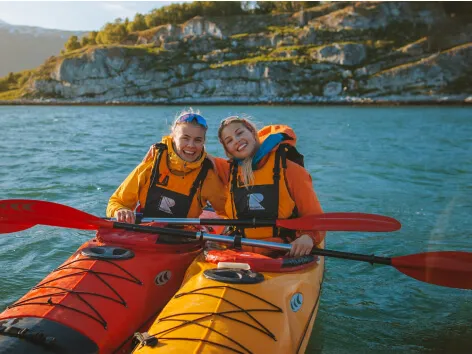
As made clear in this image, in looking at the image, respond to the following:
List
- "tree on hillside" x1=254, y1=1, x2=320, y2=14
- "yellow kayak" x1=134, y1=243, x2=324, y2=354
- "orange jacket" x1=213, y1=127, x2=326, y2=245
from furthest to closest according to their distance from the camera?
1. "tree on hillside" x1=254, y1=1, x2=320, y2=14
2. "orange jacket" x1=213, y1=127, x2=326, y2=245
3. "yellow kayak" x1=134, y1=243, x2=324, y2=354

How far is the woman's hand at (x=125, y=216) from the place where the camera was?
156 inches

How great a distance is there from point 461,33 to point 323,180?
5072 cm

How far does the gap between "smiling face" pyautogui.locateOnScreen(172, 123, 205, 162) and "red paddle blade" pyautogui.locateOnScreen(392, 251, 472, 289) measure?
182cm

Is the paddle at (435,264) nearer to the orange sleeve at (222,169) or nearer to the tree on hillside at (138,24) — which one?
the orange sleeve at (222,169)

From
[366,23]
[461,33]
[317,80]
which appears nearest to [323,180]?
[461,33]

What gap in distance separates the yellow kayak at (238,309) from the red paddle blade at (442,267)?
0.80 metres

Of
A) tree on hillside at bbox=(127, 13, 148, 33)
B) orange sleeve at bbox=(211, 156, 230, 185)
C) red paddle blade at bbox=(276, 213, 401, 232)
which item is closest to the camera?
red paddle blade at bbox=(276, 213, 401, 232)

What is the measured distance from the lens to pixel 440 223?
704cm

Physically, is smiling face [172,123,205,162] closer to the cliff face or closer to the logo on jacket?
the logo on jacket

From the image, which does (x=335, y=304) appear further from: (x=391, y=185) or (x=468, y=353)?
(x=391, y=185)

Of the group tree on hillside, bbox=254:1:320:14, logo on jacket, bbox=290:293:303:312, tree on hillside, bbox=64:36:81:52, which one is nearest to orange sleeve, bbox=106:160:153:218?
logo on jacket, bbox=290:293:303:312

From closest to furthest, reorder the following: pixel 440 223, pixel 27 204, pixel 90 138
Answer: pixel 27 204 → pixel 440 223 → pixel 90 138

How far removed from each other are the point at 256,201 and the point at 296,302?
107cm

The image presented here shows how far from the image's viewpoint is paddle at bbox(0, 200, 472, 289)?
11.6 ft
